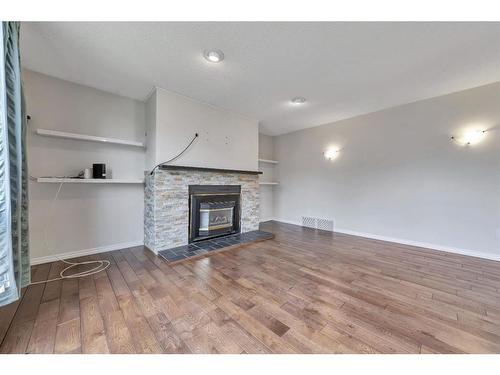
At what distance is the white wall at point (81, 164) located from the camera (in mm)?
2533

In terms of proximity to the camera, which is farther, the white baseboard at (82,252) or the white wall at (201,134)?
the white wall at (201,134)

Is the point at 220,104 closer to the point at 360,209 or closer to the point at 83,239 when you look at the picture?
the point at 83,239

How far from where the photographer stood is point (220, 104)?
3521mm

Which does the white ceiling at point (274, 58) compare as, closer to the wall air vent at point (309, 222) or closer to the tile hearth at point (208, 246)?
the tile hearth at point (208, 246)

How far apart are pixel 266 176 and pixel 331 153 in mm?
1904

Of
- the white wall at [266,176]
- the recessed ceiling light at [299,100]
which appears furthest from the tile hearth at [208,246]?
the recessed ceiling light at [299,100]

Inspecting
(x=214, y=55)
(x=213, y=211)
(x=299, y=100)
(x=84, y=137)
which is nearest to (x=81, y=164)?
(x=84, y=137)

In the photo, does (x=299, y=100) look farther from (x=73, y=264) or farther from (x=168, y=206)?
(x=73, y=264)

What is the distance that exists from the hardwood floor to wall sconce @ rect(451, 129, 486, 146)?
178 cm

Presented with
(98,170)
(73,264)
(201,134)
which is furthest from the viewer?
(201,134)

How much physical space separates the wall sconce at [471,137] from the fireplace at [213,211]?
12.4ft

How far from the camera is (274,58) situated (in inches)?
87.7

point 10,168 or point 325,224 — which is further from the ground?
point 10,168

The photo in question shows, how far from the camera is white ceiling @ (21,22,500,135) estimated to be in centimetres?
181
